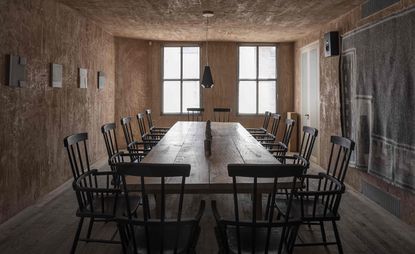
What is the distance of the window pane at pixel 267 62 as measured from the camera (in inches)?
346

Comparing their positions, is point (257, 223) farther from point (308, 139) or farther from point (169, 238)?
point (308, 139)

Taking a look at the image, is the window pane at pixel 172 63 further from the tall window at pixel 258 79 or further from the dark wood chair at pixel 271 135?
the dark wood chair at pixel 271 135

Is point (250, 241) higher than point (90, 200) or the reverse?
the reverse

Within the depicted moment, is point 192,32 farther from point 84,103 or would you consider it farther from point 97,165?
point 97,165

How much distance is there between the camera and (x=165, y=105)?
880 centimetres

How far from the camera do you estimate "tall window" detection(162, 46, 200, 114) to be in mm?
8789

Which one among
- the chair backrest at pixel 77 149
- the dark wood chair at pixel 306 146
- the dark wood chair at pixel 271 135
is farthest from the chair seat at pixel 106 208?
the dark wood chair at pixel 271 135

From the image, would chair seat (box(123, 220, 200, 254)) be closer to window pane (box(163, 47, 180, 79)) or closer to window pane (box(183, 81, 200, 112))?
window pane (box(183, 81, 200, 112))

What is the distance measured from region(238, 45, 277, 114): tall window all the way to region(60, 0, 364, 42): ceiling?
2.26 feet

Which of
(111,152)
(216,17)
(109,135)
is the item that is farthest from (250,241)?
(216,17)

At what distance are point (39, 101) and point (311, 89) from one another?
495 centimetres

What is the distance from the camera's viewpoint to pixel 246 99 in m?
8.82

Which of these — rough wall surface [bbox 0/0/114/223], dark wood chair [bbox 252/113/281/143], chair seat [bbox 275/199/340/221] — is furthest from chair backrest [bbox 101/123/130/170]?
dark wood chair [bbox 252/113/281/143]

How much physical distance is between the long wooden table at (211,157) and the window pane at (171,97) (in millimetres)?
4070
